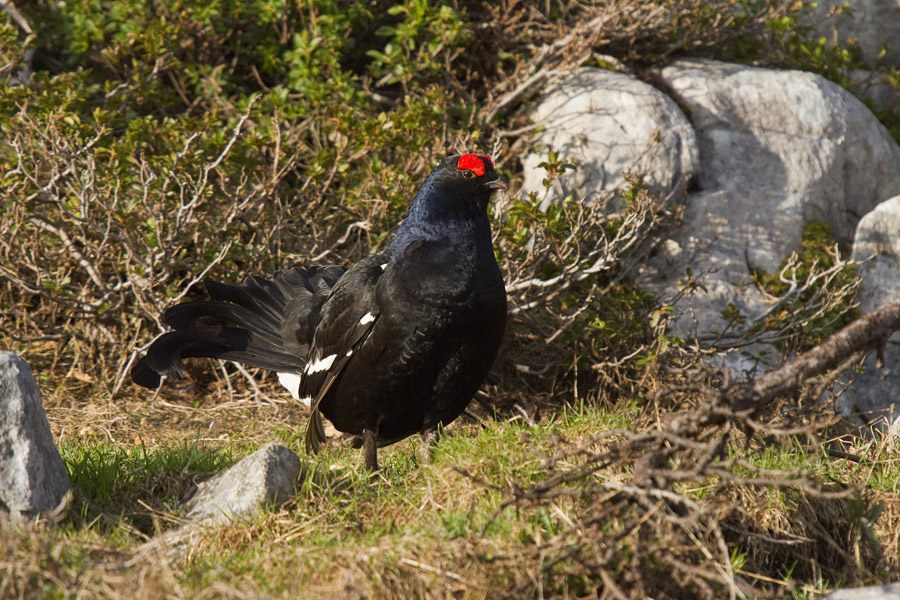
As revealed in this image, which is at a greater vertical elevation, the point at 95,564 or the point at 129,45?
the point at 129,45

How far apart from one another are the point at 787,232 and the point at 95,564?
17.1ft


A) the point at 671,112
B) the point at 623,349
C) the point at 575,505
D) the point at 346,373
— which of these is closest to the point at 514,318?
the point at 623,349

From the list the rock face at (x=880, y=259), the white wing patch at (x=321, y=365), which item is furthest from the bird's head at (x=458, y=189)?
the rock face at (x=880, y=259)

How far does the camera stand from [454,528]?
278 cm

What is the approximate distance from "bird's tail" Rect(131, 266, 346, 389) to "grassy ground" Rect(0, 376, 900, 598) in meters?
0.81

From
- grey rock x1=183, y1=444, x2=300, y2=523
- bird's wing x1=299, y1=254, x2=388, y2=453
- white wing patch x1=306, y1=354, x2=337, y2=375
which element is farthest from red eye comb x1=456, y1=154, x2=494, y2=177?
grey rock x1=183, y1=444, x2=300, y2=523

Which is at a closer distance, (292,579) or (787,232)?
(292,579)

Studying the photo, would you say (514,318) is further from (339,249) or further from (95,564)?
(95,564)

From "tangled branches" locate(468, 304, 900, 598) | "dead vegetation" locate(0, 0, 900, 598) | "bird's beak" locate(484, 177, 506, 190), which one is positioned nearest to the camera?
"tangled branches" locate(468, 304, 900, 598)

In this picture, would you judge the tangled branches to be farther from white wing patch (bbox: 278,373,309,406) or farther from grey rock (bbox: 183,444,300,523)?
white wing patch (bbox: 278,373,309,406)

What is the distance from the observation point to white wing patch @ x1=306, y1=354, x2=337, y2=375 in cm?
412

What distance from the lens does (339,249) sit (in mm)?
5906

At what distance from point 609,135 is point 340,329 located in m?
3.01

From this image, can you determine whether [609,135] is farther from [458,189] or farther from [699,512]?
[699,512]
